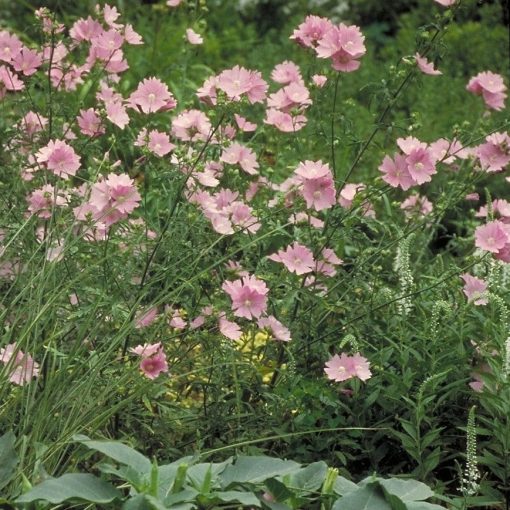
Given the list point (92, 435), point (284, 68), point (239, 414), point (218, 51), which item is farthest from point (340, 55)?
point (218, 51)

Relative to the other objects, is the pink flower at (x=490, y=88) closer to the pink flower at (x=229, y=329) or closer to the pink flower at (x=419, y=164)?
the pink flower at (x=419, y=164)

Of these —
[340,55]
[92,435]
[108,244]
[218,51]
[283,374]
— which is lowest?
[92,435]

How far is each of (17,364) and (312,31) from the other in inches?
50.5

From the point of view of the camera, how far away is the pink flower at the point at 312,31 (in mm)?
3338

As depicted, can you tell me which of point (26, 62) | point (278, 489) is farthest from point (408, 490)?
point (26, 62)

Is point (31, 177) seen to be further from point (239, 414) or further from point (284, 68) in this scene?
point (239, 414)

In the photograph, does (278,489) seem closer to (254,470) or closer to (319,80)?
(254,470)

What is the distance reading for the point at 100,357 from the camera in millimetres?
2828

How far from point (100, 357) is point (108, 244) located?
499 mm

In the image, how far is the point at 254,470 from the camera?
2400mm

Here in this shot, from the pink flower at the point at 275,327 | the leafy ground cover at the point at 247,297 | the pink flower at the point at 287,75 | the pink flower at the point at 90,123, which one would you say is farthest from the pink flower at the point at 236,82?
the pink flower at the point at 275,327

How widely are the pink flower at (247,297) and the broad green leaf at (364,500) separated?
0.70 m

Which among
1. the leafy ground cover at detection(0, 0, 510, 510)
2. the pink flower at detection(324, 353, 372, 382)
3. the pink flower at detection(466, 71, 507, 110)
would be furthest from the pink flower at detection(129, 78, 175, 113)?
the pink flower at detection(466, 71, 507, 110)

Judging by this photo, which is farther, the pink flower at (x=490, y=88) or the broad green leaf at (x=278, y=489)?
the pink flower at (x=490, y=88)
